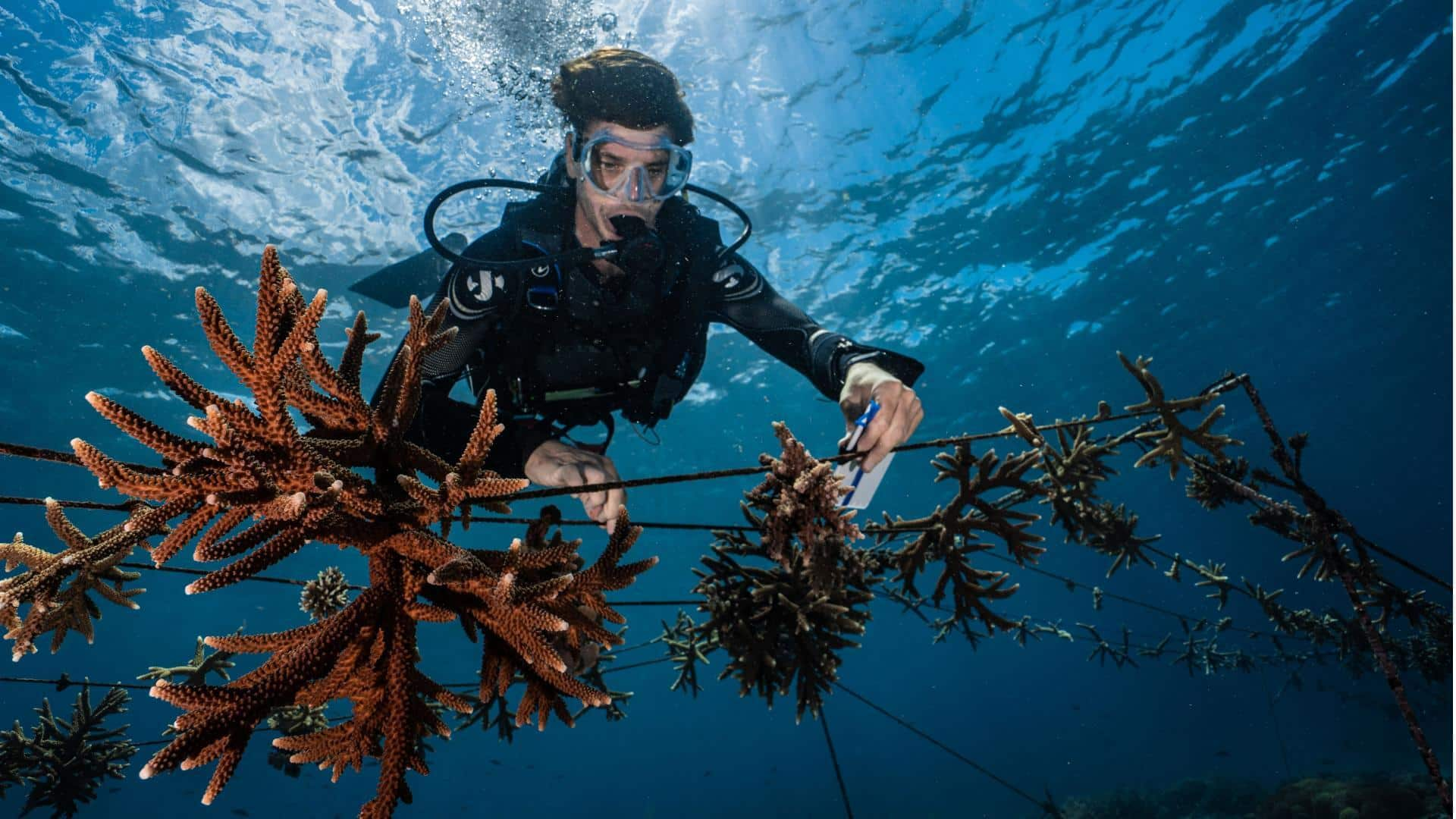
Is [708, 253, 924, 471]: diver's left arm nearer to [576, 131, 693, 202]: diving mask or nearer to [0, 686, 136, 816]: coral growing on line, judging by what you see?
[576, 131, 693, 202]: diving mask

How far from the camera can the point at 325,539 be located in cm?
161

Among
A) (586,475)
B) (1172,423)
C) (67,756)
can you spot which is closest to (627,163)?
(586,475)

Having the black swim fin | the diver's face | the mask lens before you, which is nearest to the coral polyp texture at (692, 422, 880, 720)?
the diver's face

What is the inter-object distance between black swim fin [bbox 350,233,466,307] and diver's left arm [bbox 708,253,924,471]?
2819 mm

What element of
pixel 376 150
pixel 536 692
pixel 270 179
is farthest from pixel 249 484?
pixel 270 179

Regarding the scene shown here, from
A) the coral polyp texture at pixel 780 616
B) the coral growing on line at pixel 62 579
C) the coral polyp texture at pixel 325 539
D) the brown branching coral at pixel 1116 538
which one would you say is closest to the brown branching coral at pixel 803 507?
the coral polyp texture at pixel 780 616

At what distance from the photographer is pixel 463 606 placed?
1.81 metres

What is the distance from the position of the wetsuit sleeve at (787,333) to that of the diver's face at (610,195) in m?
0.99

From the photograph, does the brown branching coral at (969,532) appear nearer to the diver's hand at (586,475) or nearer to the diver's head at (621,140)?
the diver's hand at (586,475)

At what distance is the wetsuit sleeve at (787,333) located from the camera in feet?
12.1

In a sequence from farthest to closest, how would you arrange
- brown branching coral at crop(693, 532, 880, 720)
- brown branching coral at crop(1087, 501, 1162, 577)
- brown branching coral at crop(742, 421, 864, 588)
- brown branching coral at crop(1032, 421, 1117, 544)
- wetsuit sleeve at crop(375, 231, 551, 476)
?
brown branching coral at crop(1087, 501, 1162, 577) < brown branching coral at crop(1032, 421, 1117, 544) < brown branching coral at crop(693, 532, 880, 720) < wetsuit sleeve at crop(375, 231, 551, 476) < brown branching coral at crop(742, 421, 864, 588)

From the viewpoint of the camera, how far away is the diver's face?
5.24 m

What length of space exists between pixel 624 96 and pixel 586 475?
12.6ft

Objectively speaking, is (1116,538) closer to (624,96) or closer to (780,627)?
(780,627)
